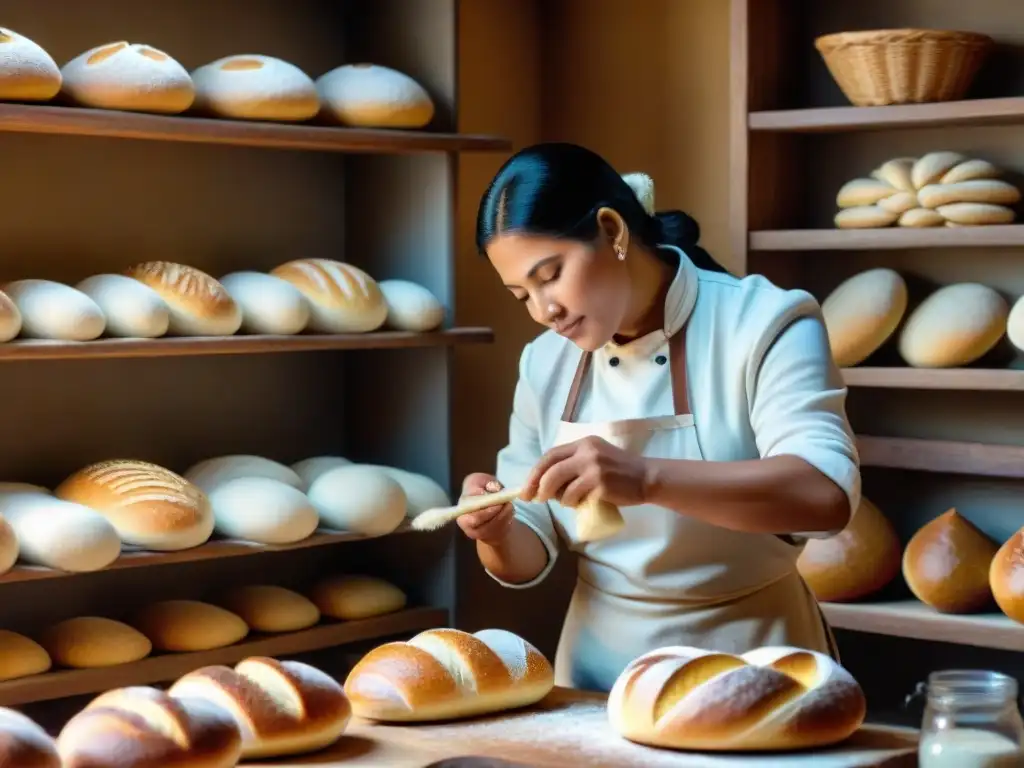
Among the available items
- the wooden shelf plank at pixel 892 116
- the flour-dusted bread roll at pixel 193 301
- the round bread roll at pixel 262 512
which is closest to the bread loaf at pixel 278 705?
the round bread roll at pixel 262 512

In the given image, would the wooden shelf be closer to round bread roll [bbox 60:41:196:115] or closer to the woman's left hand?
round bread roll [bbox 60:41:196:115]

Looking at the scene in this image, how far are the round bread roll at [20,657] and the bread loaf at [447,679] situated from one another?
2.99 ft

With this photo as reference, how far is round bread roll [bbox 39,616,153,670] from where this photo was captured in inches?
104

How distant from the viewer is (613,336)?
215 cm

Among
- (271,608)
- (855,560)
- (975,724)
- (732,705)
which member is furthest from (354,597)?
(975,724)

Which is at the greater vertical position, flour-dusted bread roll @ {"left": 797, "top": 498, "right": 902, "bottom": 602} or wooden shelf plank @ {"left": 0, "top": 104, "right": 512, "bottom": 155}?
wooden shelf plank @ {"left": 0, "top": 104, "right": 512, "bottom": 155}

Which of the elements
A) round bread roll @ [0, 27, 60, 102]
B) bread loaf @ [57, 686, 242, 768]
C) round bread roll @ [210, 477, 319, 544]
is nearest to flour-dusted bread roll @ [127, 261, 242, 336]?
round bread roll @ [210, 477, 319, 544]

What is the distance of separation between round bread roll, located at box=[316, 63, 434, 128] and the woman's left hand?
134cm

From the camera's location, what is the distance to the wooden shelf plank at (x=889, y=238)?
2.83 m

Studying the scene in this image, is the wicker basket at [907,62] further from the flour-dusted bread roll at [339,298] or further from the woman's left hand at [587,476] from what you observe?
the woman's left hand at [587,476]

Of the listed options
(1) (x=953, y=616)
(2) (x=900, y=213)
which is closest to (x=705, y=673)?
(1) (x=953, y=616)

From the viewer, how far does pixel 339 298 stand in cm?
291

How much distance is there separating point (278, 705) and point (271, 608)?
127 cm

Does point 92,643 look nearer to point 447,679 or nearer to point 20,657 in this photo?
point 20,657
